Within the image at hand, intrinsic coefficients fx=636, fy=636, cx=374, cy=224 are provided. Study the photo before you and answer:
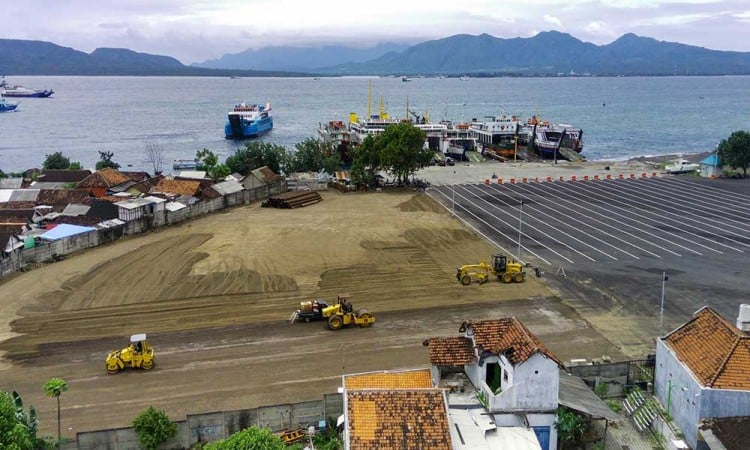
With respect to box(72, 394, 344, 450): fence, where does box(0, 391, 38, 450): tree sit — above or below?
above

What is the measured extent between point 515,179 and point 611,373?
41017 millimetres

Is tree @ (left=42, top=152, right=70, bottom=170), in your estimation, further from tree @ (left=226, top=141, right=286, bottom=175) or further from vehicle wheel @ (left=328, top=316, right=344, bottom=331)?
vehicle wheel @ (left=328, top=316, right=344, bottom=331)

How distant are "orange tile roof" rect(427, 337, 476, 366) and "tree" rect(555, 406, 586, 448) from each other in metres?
2.62

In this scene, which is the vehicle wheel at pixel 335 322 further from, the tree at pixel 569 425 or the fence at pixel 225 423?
the tree at pixel 569 425

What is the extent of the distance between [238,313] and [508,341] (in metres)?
12.9

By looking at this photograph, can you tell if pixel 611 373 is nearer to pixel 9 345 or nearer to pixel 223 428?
pixel 223 428

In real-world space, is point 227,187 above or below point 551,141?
below

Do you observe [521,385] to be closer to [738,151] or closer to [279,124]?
[738,151]

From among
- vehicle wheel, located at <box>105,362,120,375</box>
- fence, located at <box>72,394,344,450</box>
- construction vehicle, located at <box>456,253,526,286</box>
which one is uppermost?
construction vehicle, located at <box>456,253,526,286</box>

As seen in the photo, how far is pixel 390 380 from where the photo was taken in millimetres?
16781

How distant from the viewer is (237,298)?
1076 inches

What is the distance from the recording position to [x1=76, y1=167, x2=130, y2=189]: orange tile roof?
157ft

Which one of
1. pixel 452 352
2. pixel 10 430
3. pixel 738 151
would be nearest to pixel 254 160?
pixel 738 151

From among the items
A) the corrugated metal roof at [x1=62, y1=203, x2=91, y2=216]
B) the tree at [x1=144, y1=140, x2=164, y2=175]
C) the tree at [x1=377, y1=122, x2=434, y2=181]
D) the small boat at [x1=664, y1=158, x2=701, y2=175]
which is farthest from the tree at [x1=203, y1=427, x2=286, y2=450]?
the tree at [x1=144, y1=140, x2=164, y2=175]
